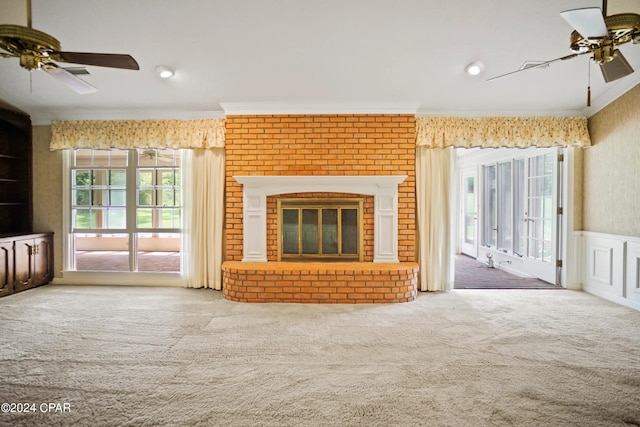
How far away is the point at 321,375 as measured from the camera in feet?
8.57

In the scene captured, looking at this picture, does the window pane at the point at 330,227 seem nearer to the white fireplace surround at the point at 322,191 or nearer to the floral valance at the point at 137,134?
the white fireplace surround at the point at 322,191

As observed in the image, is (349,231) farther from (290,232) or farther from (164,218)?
(164,218)

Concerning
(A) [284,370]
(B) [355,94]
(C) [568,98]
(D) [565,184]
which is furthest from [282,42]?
(D) [565,184]

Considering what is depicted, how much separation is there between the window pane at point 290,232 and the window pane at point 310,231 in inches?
3.9

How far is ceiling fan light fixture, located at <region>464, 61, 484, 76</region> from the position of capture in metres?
4.02

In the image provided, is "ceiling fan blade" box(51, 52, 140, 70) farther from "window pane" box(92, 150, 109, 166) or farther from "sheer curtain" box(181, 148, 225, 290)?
"window pane" box(92, 150, 109, 166)

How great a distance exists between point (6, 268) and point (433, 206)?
18.6 feet

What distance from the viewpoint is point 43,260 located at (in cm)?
534

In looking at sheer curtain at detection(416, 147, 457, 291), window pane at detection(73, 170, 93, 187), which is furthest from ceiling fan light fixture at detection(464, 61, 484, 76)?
window pane at detection(73, 170, 93, 187)

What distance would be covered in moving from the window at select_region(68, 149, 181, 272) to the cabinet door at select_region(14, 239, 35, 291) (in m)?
0.53

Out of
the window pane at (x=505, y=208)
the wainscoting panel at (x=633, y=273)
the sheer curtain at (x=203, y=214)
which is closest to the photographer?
the wainscoting panel at (x=633, y=273)

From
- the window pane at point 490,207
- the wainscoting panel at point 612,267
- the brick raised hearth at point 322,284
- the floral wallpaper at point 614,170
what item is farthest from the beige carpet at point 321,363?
the window pane at point 490,207

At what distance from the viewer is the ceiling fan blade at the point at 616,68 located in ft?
8.99

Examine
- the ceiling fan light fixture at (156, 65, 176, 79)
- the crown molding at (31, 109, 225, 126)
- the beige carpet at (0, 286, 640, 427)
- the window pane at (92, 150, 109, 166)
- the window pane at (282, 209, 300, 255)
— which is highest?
the ceiling fan light fixture at (156, 65, 176, 79)
